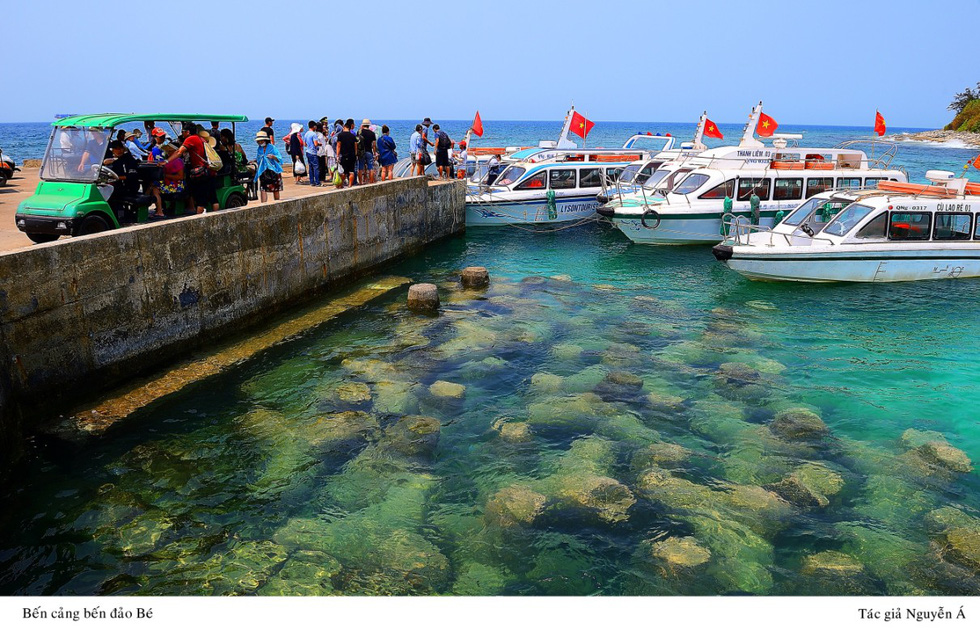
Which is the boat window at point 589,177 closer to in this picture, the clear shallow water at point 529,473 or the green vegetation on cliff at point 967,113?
the clear shallow water at point 529,473

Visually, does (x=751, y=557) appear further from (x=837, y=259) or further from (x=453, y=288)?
(x=837, y=259)

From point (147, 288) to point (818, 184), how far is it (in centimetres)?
1958

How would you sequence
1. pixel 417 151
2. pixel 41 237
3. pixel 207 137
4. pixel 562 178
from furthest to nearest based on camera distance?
pixel 562 178 → pixel 417 151 → pixel 207 137 → pixel 41 237

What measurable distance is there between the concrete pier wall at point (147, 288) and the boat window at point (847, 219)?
11.5m

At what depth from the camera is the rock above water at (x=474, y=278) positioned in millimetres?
15945

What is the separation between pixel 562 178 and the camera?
939 inches

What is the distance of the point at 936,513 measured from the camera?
23.7ft

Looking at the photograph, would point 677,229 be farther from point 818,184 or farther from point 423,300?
point 423,300

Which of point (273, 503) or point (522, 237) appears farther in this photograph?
point (522, 237)

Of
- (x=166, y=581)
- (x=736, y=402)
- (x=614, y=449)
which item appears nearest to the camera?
(x=166, y=581)

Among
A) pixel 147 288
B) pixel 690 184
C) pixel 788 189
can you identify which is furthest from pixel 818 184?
pixel 147 288

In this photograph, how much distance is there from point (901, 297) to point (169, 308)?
15287mm

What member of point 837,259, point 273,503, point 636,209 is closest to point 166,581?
point 273,503

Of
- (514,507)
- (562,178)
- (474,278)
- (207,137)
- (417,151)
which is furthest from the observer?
(562,178)
